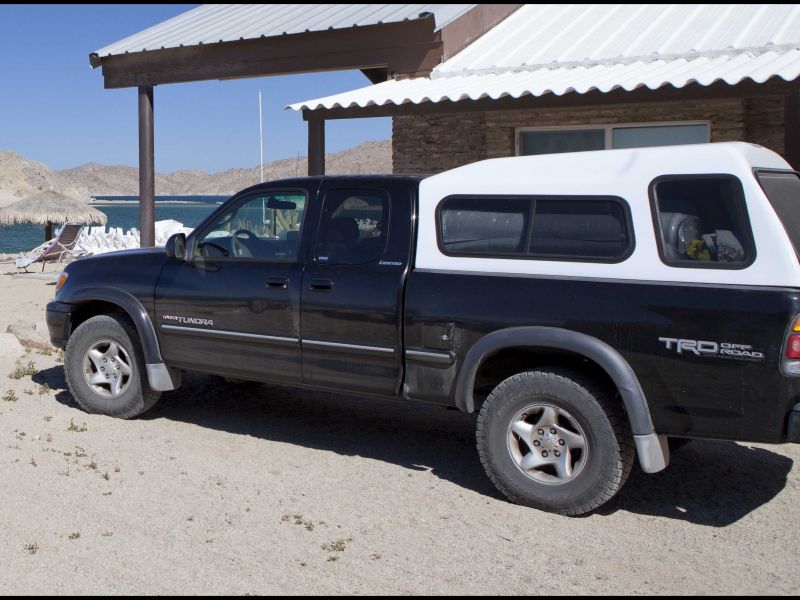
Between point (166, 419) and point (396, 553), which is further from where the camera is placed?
point (166, 419)

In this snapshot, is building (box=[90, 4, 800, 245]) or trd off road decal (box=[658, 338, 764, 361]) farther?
building (box=[90, 4, 800, 245])

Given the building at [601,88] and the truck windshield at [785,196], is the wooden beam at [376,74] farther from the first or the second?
the truck windshield at [785,196]

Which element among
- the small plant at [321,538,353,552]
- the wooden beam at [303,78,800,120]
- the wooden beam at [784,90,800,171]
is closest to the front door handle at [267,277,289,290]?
the small plant at [321,538,353,552]

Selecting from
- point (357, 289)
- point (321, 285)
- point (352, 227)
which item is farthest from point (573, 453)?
point (352, 227)

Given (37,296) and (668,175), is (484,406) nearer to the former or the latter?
(668,175)

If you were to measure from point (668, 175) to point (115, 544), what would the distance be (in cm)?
341

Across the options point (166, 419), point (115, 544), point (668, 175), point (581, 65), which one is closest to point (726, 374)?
point (668, 175)

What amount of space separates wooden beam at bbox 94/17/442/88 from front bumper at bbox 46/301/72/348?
20.0 ft

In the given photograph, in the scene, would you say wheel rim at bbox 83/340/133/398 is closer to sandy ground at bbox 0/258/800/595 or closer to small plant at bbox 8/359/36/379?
sandy ground at bbox 0/258/800/595

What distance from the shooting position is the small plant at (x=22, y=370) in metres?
8.25

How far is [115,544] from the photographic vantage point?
4523 mm

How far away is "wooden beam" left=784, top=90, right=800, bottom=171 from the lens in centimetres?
838

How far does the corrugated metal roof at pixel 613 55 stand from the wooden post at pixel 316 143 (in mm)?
533

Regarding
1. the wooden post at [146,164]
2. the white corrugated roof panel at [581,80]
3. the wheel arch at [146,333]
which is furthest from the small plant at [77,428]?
the wooden post at [146,164]
